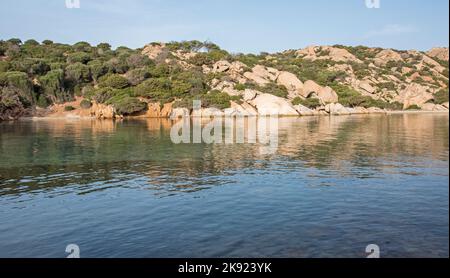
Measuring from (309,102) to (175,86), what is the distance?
35972 mm

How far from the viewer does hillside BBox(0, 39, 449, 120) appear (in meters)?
108

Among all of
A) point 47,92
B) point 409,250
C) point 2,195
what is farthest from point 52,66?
point 409,250

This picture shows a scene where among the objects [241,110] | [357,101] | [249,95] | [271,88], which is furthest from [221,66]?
[357,101]

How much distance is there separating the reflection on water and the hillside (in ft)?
222

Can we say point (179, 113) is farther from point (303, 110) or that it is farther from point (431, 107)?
point (431, 107)

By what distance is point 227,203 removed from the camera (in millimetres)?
20938

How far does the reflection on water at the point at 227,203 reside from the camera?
1497 centimetres

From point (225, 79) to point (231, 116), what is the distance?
2418 centimetres

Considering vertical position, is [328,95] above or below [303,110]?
above

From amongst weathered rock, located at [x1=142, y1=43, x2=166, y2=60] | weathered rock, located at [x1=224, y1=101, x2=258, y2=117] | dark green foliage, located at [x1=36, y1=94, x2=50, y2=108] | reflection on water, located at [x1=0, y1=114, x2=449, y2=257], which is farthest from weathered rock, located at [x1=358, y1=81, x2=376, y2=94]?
reflection on water, located at [x1=0, y1=114, x2=449, y2=257]

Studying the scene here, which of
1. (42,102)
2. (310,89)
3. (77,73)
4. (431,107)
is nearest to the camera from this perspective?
(42,102)

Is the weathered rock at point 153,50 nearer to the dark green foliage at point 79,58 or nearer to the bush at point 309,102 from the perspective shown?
the dark green foliage at point 79,58

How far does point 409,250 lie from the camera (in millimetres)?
14117
